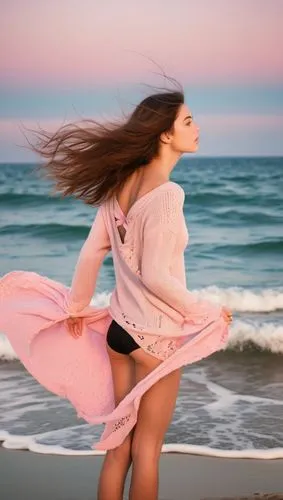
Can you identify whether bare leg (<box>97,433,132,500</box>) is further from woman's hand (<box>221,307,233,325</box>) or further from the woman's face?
the woman's face

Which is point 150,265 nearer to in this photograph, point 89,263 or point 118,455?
point 89,263

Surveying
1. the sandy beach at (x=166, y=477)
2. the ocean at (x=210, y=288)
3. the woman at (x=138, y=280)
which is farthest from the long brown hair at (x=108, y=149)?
the sandy beach at (x=166, y=477)

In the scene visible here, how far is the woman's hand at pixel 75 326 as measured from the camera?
3.79 metres

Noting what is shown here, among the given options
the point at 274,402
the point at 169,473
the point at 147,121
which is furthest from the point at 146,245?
the point at 274,402

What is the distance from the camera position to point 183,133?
3508 mm

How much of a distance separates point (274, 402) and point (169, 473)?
1.69 metres

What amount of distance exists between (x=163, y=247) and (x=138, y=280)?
20 centimetres

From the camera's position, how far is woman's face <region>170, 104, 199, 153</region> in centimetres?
351

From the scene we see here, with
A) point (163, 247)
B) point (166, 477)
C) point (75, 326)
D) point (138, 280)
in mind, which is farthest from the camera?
point (166, 477)

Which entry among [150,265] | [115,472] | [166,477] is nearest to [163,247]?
[150,265]

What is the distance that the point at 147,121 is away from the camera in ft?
11.4

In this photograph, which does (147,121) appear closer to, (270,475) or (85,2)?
(270,475)

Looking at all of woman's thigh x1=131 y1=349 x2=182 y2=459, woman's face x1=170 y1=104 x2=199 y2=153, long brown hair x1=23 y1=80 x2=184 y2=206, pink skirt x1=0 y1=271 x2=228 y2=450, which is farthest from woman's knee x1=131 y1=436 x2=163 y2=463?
woman's face x1=170 y1=104 x2=199 y2=153

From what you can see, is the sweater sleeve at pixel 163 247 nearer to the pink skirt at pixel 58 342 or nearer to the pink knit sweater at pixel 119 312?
the pink knit sweater at pixel 119 312
